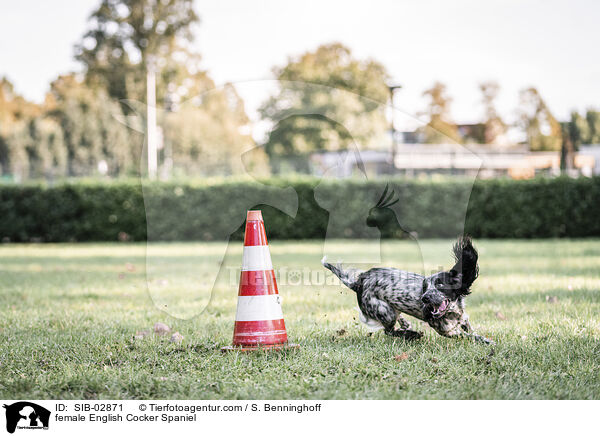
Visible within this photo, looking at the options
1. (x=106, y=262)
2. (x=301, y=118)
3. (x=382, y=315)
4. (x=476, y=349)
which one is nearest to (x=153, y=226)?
(x=301, y=118)

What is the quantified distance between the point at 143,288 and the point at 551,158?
21.9 feet

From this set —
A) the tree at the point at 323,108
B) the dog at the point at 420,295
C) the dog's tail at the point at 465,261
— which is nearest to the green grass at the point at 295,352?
the dog at the point at 420,295

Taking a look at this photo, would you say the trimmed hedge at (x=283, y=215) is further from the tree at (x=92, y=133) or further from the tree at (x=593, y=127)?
the tree at (x=92, y=133)

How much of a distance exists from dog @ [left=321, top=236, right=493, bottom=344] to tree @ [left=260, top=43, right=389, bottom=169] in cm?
93

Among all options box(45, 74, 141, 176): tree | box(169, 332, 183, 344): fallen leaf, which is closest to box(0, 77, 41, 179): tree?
box(45, 74, 141, 176): tree

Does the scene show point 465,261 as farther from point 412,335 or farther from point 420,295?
point 412,335

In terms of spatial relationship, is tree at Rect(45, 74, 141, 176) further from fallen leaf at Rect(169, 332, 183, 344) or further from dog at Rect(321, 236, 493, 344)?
dog at Rect(321, 236, 493, 344)

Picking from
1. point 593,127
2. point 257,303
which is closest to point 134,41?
point 593,127

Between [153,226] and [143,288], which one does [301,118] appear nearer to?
[153,226]

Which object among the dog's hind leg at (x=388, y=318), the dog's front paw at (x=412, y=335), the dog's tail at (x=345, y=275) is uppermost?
the dog's tail at (x=345, y=275)

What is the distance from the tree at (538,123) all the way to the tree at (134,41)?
7551 mm

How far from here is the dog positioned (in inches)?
147

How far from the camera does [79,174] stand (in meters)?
18.0
